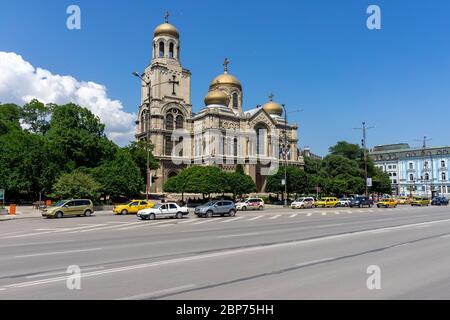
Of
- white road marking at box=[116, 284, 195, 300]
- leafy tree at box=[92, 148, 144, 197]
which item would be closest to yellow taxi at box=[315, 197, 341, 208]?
leafy tree at box=[92, 148, 144, 197]

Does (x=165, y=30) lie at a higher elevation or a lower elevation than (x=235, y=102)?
higher

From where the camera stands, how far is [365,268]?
927 cm

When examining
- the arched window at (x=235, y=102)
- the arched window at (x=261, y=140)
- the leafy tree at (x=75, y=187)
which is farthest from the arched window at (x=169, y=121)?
the leafy tree at (x=75, y=187)

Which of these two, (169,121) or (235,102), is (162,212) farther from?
(235,102)

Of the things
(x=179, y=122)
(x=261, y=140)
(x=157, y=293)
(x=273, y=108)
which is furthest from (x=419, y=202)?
(x=157, y=293)

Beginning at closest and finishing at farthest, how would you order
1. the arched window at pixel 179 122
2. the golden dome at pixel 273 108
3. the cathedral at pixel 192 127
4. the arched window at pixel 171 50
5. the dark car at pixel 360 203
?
the dark car at pixel 360 203
the cathedral at pixel 192 127
the arched window at pixel 179 122
the arched window at pixel 171 50
the golden dome at pixel 273 108

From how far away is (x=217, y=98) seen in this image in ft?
251

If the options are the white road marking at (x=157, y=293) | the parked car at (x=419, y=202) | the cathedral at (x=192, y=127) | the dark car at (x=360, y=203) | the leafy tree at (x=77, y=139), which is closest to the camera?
the white road marking at (x=157, y=293)

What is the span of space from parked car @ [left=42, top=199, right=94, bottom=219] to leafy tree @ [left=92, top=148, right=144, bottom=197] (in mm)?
11327

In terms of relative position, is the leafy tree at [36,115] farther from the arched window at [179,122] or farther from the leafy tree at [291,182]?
the leafy tree at [291,182]

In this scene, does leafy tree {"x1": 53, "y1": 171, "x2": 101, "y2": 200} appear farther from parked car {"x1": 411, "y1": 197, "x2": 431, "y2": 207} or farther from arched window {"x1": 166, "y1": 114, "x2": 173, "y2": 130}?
parked car {"x1": 411, "y1": 197, "x2": 431, "y2": 207}

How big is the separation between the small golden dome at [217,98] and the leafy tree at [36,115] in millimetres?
28603

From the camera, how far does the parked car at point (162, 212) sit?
28312 mm

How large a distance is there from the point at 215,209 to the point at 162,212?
5045 mm
